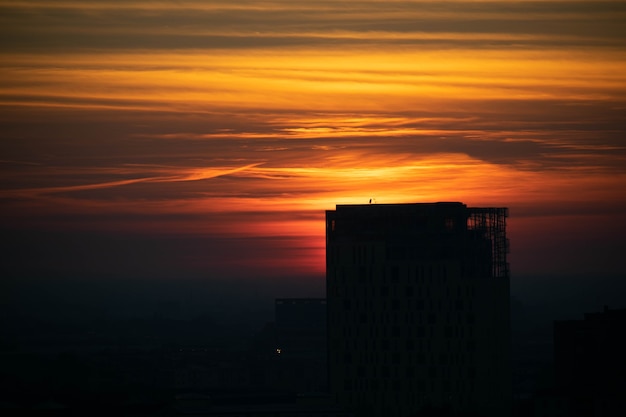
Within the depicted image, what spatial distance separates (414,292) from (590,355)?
816 inches

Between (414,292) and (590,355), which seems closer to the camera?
(590,355)

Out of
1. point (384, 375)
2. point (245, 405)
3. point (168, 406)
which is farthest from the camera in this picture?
point (384, 375)

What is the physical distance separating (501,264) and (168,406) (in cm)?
5089

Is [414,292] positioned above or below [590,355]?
above

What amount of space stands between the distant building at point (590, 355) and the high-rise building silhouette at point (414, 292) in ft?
31.9

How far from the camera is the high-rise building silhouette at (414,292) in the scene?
169750mm

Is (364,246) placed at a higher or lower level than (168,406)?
higher

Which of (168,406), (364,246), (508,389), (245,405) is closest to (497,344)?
(508,389)

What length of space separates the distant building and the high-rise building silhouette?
972 centimetres

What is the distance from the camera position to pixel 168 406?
13312 centimetres

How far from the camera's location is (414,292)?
171 metres

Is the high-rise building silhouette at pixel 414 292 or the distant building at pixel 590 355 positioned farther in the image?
the high-rise building silhouette at pixel 414 292

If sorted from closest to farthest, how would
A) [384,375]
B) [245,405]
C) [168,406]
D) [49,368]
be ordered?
[168,406] < [245,405] < [384,375] < [49,368]

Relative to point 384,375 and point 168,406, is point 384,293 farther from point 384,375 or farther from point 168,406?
point 168,406
